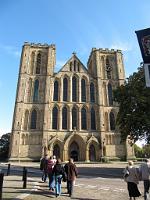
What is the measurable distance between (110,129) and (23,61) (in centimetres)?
2225

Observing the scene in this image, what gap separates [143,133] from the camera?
22.9m

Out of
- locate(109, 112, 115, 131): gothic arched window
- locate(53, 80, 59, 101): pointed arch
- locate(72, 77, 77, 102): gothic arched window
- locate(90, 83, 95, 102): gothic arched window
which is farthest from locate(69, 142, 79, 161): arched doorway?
locate(90, 83, 95, 102): gothic arched window

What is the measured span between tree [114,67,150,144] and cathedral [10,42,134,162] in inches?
721

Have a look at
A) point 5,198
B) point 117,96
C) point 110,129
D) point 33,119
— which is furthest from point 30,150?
point 5,198

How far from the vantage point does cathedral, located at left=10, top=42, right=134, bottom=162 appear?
4022 centimetres

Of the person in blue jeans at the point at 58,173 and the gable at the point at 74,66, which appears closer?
the person in blue jeans at the point at 58,173

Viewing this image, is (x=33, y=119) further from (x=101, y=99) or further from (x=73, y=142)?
(x=101, y=99)

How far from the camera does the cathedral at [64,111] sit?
132ft

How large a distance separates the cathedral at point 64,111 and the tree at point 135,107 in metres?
18.3

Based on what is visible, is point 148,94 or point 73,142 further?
point 73,142

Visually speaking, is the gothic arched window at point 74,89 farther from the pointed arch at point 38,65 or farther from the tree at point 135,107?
the tree at point 135,107

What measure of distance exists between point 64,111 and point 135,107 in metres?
22.2

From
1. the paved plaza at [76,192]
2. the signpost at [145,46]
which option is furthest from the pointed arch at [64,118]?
the signpost at [145,46]

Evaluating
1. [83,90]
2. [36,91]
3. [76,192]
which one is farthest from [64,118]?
[76,192]
